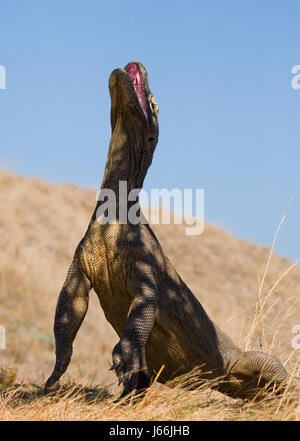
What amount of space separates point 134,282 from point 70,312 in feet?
1.78

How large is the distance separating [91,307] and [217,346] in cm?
1379

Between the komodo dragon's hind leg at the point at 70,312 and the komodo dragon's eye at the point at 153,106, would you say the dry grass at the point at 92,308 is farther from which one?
the komodo dragon's eye at the point at 153,106

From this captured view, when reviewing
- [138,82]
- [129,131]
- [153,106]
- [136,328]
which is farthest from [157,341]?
[138,82]

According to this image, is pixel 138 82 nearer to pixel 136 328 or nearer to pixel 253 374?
pixel 136 328

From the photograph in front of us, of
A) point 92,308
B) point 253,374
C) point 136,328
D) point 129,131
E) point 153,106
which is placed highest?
point 153,106

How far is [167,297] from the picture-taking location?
4.45 metres

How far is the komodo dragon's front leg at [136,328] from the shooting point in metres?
3.97

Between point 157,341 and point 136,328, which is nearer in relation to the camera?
point 136,328

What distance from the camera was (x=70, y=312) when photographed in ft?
14.4

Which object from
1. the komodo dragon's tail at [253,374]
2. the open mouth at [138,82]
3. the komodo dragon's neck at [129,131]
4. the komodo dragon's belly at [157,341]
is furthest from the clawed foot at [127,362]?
the open mouth at [138,82]

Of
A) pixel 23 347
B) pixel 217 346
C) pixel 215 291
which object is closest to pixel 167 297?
pixel 217 346

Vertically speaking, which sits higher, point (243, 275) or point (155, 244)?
point (155, 244)
